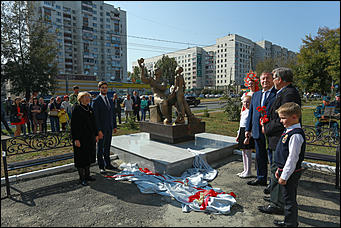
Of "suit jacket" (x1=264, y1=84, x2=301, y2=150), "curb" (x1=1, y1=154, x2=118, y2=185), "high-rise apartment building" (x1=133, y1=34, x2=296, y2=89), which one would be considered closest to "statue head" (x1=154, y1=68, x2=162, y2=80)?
"curb" (x1=1, y1=154, x2=118, y2=185)

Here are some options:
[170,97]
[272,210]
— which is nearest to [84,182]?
[272,210]

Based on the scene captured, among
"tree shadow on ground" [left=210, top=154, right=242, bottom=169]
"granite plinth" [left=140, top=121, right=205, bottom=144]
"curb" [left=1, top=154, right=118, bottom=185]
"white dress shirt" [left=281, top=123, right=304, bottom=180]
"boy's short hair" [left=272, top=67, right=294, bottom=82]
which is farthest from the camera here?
"granite plinth" [left=140, top=121, right=205, bottom=144]

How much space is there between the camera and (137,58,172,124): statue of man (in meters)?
6.18

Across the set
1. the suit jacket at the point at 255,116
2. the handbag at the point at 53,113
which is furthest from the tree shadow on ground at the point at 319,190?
the handbag at the point at 53,113

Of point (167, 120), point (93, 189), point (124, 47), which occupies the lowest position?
point (93, 189)

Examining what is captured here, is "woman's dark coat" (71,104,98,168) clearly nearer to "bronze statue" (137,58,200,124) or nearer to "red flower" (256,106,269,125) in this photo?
"bronze statue" (137,58,200,124)

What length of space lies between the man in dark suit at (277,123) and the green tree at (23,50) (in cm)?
1967

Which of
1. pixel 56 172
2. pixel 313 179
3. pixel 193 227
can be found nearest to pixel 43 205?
pixel 56 172

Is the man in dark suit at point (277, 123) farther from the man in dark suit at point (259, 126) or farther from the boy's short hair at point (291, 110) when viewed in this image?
the boy's short hair at point (291, 110)

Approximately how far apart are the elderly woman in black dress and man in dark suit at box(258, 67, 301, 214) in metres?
2.98

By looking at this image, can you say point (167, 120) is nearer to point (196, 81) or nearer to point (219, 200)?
point (219, 200)

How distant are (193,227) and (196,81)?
82.9m

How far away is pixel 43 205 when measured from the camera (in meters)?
3.08

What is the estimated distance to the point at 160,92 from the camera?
6523mm
